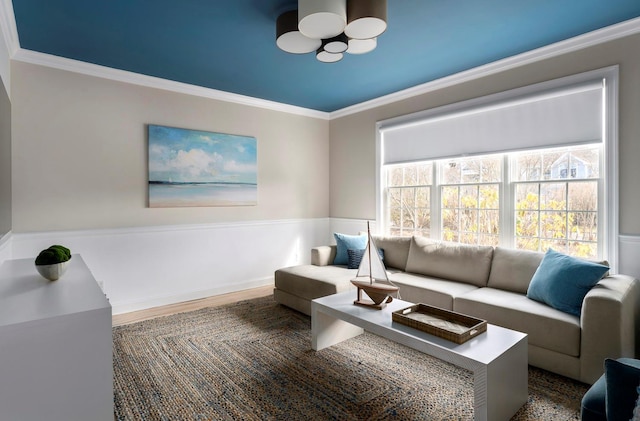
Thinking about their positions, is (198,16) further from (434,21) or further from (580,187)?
(580,187)

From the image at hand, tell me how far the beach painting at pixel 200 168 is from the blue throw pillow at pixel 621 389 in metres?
3.99

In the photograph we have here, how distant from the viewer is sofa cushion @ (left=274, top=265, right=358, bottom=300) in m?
3.30

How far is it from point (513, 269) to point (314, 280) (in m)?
1.83

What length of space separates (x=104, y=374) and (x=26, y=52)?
3359 mm

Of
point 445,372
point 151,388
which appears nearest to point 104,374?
point 151,388

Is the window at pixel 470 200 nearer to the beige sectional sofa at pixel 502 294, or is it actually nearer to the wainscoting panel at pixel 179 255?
the beige sectional sofa at pixel 502 294

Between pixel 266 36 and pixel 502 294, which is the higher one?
pixel 266 36

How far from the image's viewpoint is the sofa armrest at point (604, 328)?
210cm

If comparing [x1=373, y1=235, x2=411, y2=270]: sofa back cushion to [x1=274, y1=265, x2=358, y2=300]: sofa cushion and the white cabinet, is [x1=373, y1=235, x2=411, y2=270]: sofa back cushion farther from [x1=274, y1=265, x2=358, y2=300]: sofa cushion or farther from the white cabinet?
the white cabinet

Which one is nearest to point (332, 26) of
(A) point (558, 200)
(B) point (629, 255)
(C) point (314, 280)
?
(C) point (314, 280)

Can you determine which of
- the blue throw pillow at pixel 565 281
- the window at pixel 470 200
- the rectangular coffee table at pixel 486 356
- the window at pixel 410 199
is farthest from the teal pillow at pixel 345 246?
the blue throw pillow at pixel 565 281

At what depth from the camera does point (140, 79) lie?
3.78 m

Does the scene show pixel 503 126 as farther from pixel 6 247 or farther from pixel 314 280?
pixel 6 247

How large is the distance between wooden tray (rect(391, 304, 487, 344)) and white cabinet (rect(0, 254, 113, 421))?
1605 millimetres
